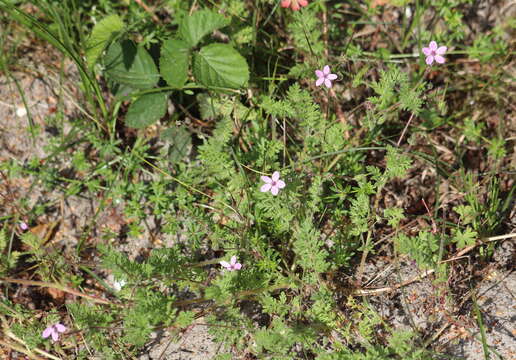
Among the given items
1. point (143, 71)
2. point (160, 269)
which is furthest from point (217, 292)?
point (143, 71)

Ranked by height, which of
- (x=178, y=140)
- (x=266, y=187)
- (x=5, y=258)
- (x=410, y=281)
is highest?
(x=266, y=187)

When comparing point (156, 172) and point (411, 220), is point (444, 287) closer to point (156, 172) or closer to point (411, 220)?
point (411, 220)

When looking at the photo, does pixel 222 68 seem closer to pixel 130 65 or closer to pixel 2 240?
pixel 130 65

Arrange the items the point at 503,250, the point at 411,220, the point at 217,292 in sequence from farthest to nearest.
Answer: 1. the point at 411,220
2. the point at 503,250
3. the point at 217,292

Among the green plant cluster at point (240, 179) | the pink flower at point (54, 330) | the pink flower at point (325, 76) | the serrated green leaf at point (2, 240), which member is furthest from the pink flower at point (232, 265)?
the serrated green leaf at point (2, 240)

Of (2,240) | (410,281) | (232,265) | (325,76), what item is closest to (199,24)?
(325,76)

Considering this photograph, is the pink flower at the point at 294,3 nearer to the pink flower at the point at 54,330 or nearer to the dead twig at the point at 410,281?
the dead twig at the point at 410,281
